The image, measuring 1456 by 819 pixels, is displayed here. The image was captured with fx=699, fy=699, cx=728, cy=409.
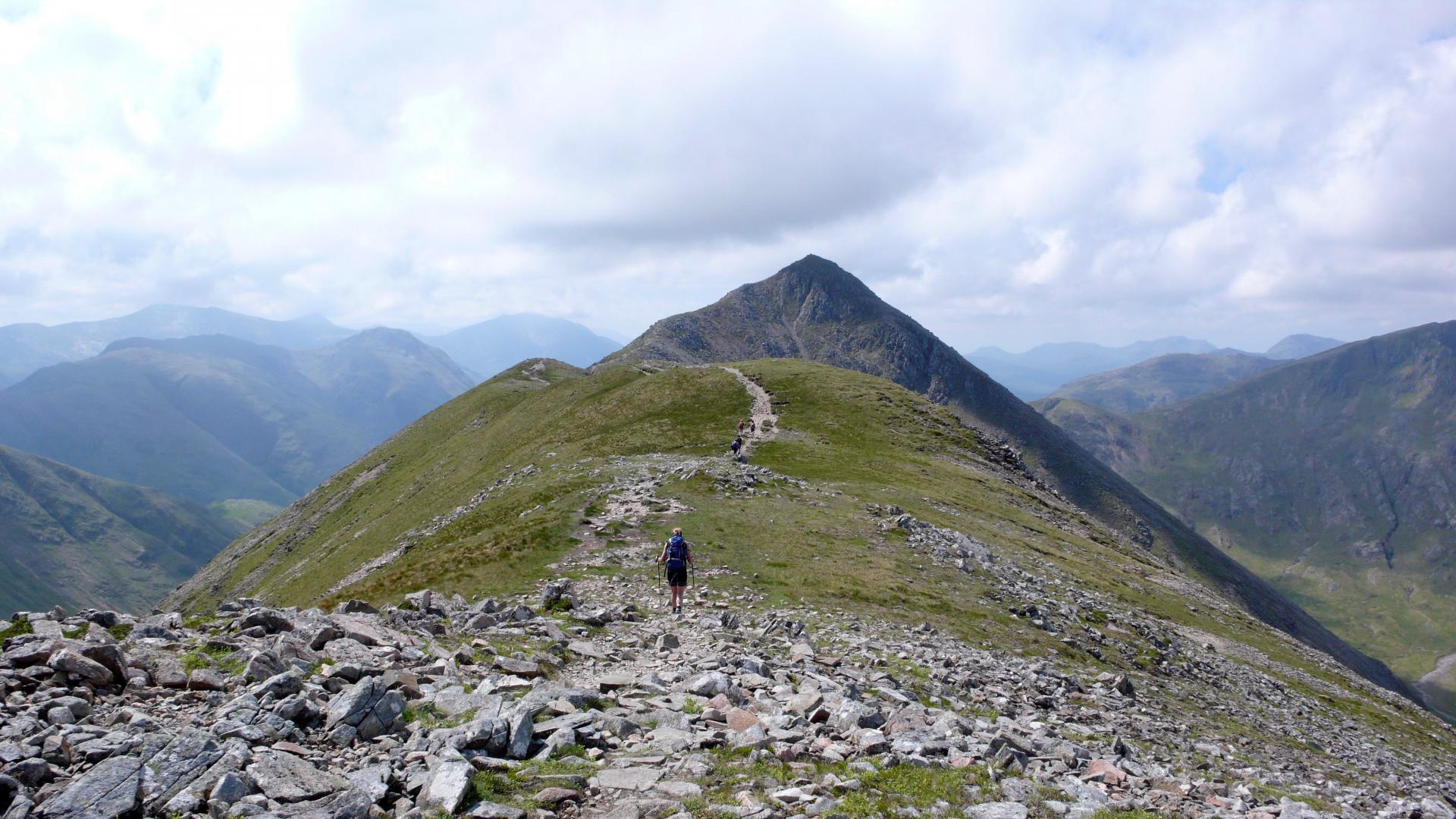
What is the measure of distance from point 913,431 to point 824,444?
61.7 ft

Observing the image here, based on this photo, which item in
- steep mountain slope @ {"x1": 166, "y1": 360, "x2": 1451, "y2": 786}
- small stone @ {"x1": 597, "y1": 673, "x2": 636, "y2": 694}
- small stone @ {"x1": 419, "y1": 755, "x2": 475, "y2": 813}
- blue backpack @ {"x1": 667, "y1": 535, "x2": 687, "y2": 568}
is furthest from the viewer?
blue backpack @ {"x1": 667, "y1": 535, "x2": 687, "y2": 568}

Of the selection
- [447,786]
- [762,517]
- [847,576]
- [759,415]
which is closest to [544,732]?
[447,786]

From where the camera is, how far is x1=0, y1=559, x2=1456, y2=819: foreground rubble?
10.8 meters

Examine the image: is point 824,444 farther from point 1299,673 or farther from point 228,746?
point 228,746

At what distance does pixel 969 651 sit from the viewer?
26188mm

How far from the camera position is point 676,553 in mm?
28062

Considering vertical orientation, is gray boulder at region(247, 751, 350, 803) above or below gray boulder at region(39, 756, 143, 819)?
below

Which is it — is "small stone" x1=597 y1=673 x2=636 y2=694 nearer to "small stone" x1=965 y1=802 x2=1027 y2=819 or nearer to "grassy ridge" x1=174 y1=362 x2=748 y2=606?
"small stone" x1=965 y1=802 x2=1027 y2=819

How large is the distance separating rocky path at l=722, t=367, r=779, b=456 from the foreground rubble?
1710 inches

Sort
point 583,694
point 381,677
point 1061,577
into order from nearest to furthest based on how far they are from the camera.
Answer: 1. point 381,677
2. point 583,694
3. point 1061,577

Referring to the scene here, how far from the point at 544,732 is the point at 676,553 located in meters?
14.6

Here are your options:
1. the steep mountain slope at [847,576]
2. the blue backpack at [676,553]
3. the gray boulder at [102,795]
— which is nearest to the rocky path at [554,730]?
the gray boulder at [102,795]

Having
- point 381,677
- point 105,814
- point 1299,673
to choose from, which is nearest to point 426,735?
point 381,677

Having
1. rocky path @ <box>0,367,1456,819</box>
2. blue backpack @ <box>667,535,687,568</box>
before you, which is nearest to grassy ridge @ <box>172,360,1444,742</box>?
blue backpack @ <box>667,535,687,568</box>
